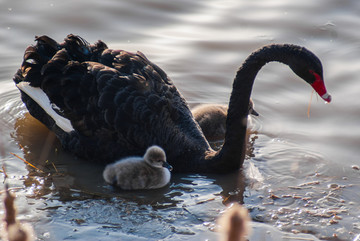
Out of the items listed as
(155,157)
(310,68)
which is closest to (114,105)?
(155,157)

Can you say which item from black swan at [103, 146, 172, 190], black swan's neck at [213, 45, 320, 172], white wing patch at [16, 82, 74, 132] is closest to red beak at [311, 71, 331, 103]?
black swan's neck at [213, 45, 320, 172]

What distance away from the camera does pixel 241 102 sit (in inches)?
177

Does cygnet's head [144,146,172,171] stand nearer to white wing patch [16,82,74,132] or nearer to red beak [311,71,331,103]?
white wing patch [16,82,74,132]

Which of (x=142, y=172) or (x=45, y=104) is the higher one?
(x=45, y=104)

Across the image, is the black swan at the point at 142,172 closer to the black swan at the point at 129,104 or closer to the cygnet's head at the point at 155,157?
the cygnet's head at the point at 155,157

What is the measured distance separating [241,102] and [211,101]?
63.0 inches

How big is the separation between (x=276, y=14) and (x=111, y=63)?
12.6 ft

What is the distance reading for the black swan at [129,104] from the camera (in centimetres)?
448

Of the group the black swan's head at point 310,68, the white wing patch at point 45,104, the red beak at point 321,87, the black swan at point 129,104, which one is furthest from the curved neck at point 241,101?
the white wing patch at point 45,104

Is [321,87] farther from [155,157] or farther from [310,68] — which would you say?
[155,157]

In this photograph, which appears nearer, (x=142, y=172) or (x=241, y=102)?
(x=142, y=172)

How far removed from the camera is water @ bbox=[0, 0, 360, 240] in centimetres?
370

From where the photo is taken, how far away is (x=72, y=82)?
4.71 metres

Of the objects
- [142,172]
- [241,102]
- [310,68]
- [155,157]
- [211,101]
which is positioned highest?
[310,68]
